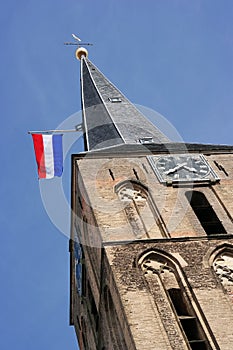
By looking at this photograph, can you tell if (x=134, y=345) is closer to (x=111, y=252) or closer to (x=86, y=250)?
(x=111, y=252)

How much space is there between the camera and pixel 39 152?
24562 mm

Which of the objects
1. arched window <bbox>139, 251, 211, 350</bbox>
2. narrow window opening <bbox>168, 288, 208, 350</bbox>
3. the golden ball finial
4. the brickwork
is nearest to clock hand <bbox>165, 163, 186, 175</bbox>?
the brickwork

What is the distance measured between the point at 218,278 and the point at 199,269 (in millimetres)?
483

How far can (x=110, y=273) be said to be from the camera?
1688 centimetres

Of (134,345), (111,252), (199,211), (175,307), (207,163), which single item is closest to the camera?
(134,345)

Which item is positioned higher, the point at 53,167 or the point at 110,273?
the point at 53,167

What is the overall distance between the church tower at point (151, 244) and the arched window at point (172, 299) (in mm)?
23

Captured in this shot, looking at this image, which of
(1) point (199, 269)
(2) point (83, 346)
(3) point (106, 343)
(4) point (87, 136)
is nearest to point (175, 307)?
(1) point (199, 269)

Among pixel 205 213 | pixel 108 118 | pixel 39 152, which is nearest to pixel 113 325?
pixel 205 213

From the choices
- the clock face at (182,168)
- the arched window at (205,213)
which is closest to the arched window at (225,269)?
the arched window at (205,213)

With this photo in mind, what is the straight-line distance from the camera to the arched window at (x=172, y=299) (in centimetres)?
1509

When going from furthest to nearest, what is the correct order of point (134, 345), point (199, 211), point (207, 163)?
1. point (207, 163)
2. point (199, 211)
3. point (134, 345)

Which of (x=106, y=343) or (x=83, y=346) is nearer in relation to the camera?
(x=106, y=343)

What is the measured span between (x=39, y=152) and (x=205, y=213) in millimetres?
7155
